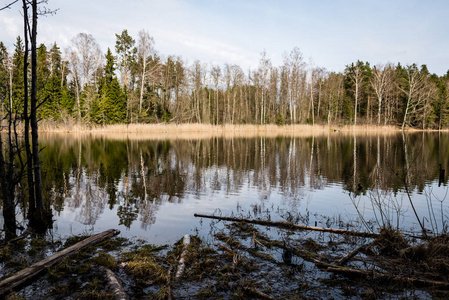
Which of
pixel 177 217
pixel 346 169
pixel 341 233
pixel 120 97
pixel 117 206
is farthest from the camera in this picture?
pixel 120 97

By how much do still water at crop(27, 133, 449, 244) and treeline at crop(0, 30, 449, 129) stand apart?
28790 millimetres

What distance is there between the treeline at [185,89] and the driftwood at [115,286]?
4172 centimetres

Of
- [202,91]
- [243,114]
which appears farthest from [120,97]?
[243,114]

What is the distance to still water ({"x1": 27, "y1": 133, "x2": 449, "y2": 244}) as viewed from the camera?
7289 mm

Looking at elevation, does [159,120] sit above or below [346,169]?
above

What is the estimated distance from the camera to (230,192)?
1107 cm

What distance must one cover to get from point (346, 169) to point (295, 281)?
41.9ft

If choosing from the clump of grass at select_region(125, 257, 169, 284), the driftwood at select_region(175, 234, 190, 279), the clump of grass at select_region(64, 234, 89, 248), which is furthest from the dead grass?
the clump of grass at select_region(125, 257, 169, 284)

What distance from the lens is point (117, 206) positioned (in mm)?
8844

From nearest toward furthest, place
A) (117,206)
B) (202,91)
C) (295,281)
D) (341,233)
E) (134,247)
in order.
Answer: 1. (295,281)
2. (134,247)
3. (341,233)
4. (117,206)
5. (202,91)

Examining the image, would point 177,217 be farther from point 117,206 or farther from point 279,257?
point 279,257

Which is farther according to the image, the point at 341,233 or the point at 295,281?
the point at 341,233

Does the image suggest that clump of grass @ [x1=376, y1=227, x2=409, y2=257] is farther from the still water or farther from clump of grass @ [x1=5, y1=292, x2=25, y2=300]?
clump of grass @ [x1=5, y1=292, x2=25, y2=300]

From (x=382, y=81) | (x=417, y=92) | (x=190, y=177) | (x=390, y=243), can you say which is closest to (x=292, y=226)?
(x=390, y=243)
